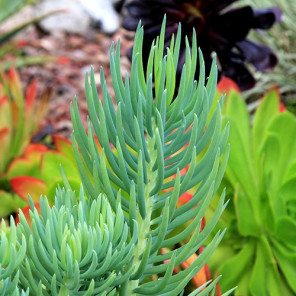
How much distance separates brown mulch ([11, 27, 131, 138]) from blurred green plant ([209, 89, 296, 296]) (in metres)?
1.69

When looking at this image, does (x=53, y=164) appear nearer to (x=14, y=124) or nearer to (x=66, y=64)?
(x=14, y=124)

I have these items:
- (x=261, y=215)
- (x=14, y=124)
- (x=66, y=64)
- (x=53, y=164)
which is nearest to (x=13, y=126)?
(x=14, y=124)

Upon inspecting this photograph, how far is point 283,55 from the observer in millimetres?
2359

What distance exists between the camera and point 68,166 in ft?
3.40

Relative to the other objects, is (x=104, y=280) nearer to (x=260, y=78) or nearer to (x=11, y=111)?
(x=11, y=111)

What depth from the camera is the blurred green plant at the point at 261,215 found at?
954 millimetres

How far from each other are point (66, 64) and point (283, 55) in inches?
56.0

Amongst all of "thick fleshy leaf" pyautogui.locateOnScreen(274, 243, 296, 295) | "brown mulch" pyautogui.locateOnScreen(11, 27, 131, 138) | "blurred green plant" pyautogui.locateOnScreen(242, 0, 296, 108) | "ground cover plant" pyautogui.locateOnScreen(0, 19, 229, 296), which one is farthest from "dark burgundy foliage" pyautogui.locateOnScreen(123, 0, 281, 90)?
"brown mulch" pyautogui.locateOnScreen(11, 27, 131, 138)

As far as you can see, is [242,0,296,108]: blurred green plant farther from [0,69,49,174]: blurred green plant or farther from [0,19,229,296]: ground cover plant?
[0,19,229,296]: ground cover plant

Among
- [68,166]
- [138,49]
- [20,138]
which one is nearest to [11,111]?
[20,138]

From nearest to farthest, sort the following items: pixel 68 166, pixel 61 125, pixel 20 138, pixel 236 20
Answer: pixel 68 166 → pixel 236 20 → pixel 20 138 → pixel 61 125

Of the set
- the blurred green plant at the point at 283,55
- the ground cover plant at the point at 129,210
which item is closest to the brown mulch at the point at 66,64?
the blurred green plant at the point at 283,55

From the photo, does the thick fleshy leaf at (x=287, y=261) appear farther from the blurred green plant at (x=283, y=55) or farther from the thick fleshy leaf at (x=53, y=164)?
the blurred green plant at (x=283, y=55)

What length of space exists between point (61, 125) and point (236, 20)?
1.57 metres
